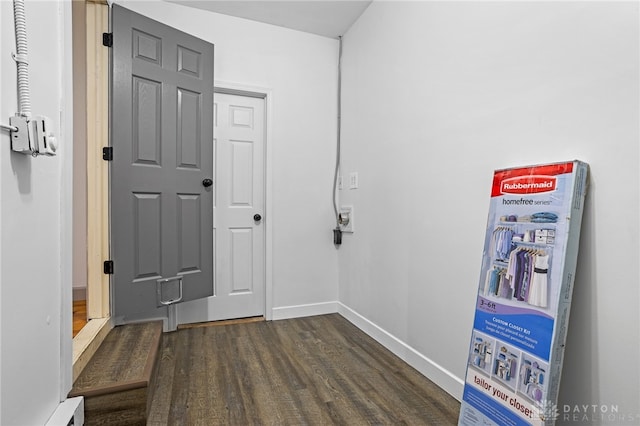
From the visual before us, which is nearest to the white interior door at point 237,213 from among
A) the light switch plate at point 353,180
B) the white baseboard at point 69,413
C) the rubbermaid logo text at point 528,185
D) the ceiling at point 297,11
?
the ceiling at point 297,11

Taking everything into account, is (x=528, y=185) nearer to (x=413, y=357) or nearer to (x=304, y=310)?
(x=413, y=357)

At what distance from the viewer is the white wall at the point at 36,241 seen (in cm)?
101

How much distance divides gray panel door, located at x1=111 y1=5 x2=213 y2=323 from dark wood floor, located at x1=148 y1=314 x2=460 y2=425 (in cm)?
48

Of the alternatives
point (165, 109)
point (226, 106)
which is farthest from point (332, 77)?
point (165, 109)

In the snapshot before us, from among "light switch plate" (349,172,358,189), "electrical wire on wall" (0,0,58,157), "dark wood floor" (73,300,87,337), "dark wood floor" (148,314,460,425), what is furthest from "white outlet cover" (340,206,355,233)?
"electrical wire on wall" (0,0,58,157)

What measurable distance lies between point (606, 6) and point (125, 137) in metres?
2.47

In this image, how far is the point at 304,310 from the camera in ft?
10.2

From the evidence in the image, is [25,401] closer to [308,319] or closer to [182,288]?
[182,288]

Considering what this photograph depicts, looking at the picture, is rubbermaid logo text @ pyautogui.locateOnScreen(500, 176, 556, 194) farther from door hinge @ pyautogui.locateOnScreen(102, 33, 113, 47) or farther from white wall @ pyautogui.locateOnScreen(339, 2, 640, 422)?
door hinge @ pyautogui.locateOnScreen(102, 33, 113, 47)

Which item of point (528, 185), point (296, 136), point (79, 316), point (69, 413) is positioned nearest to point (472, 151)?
point (528, 185)

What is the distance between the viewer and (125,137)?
221cm

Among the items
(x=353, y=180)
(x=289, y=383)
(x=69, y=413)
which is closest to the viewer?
(x=69, y=413)

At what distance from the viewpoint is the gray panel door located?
86.7 inches

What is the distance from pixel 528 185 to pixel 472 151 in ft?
1.32
